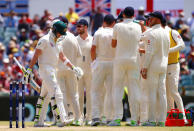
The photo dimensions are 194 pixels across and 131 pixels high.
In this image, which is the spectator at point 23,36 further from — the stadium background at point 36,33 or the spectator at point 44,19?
the spectator at point 44,19

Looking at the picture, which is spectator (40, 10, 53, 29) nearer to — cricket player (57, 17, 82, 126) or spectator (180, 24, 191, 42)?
spectator (180, 24, 191, 42)

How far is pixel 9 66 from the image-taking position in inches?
891

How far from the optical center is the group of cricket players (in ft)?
44.8

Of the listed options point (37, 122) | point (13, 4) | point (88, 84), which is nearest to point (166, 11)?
point (88, 84)

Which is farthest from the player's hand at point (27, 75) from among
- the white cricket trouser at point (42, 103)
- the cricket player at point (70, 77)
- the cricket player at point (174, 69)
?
the cricket player at point (174, 69)

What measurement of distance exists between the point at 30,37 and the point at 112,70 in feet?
38.8

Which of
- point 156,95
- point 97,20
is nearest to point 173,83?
point 156,95

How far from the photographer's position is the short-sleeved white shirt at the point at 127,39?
47.1 feet

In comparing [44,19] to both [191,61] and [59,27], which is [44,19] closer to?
[191,61]

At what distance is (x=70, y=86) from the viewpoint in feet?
50.2

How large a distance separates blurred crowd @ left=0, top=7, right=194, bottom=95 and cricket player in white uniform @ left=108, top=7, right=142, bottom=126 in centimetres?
578

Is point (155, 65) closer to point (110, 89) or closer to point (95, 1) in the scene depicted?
point (110, 89)

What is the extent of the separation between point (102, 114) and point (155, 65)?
241 cm

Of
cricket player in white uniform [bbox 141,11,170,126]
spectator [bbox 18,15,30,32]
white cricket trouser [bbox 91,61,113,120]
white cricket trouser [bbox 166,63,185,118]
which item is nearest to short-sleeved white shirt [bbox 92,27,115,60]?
white cricket trouser [bbox 91,61,113,120]
